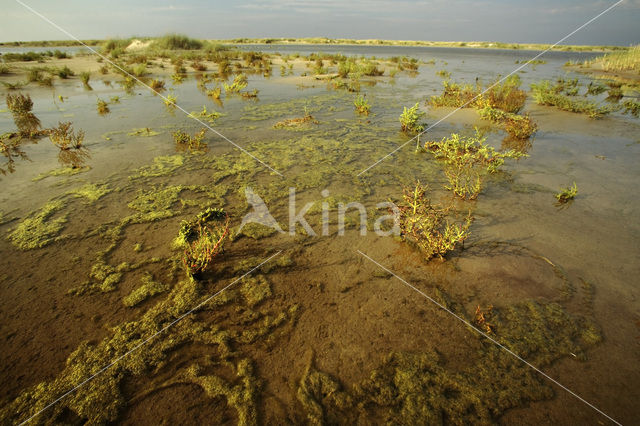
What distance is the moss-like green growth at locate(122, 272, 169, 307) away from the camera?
2.48 metres

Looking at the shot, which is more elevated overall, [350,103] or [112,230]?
[350,103]

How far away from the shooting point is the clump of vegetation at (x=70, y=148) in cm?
503

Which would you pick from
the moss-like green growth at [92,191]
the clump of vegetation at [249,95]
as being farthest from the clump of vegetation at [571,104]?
the moss-like green growth at [92,191]

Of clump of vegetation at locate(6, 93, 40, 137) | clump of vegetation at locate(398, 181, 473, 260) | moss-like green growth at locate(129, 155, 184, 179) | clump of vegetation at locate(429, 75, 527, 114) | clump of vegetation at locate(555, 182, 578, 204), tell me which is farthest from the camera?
clump of vegetation at locate(429, 75, 527, 114)

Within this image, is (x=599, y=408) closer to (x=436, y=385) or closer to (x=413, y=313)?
(x=436, y=385)

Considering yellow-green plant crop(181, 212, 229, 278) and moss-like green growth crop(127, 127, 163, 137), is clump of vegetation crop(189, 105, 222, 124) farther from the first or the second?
yellow-green plant crop(181, 212, 229, 278)

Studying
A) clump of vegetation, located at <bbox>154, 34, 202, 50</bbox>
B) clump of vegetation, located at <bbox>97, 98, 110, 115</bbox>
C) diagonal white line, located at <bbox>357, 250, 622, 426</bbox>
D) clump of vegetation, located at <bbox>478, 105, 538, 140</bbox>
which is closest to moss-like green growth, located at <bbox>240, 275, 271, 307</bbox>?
diagonal white line, located at <bbox>357, 250, 622, 426</bbox>

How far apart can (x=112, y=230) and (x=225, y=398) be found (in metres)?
2.59

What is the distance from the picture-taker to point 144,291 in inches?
101

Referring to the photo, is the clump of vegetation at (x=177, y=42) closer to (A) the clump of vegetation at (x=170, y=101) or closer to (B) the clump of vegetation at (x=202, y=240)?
(A) the clump of vegetation at (x=170, y=101)

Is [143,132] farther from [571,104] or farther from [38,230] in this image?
[571,104]

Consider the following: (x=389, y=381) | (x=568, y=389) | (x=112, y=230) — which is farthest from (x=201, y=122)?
(x=568, y=389)

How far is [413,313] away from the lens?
240cm

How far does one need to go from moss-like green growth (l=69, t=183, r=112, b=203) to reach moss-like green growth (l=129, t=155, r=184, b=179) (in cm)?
46
